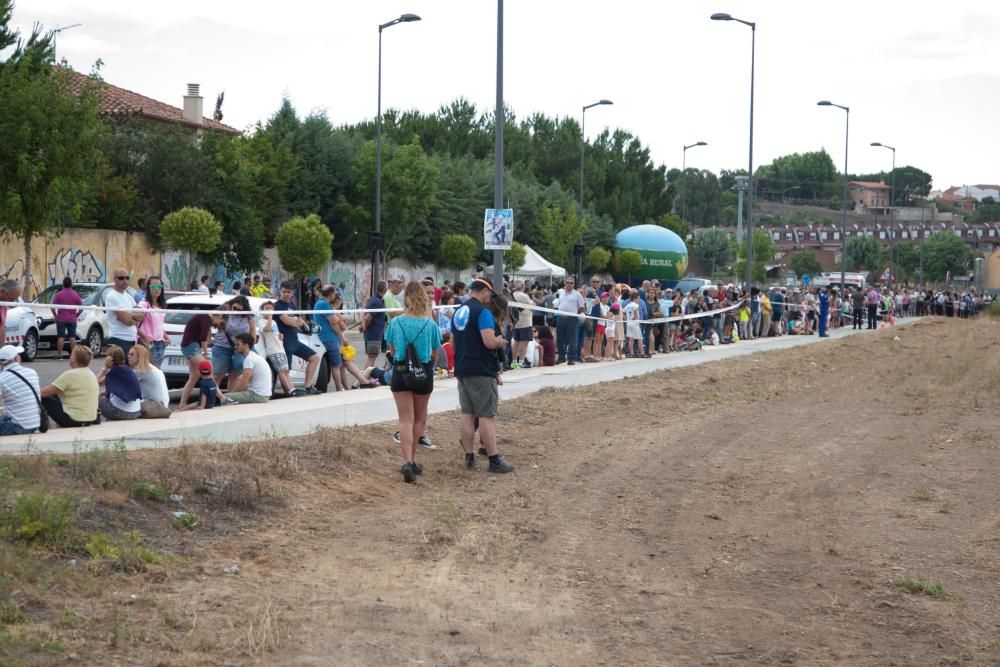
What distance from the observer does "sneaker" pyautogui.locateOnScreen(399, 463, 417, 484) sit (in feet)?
36.4

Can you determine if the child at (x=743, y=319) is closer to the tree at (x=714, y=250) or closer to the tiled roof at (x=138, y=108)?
the tiled roof at (x=138, y=108)

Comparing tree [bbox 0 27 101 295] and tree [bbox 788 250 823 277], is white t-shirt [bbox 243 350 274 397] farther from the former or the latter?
tree [bbox 788 250 823 277]

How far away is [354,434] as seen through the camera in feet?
41.5

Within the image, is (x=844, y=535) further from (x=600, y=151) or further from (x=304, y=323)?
(x=600, y=151)

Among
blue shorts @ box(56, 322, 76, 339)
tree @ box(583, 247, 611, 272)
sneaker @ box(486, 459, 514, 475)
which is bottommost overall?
sneaker @ box(486, 459, 514, 475)

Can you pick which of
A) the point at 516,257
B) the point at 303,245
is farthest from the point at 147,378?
the point at 516,257

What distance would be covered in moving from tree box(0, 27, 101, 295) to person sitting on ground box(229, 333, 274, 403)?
1425 centimetres

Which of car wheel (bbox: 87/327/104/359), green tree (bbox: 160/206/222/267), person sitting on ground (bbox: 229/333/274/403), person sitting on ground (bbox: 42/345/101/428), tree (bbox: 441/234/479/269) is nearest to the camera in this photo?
person sitting on ground (bbox: 42/345/101/428)

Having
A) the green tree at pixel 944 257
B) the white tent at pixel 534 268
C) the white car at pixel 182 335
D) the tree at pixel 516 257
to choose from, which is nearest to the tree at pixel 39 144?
the white car at pixel 182 335

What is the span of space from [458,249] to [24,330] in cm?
2982

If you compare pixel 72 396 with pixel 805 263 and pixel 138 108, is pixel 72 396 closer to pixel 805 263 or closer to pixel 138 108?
pixel 138 108

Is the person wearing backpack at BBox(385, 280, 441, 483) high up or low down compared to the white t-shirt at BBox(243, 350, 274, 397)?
up

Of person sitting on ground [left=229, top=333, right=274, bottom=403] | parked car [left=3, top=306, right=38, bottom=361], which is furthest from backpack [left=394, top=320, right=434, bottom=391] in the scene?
parked car [left=3, top=306, right=38, bottom=361]

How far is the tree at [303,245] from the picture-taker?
41.4 metres
